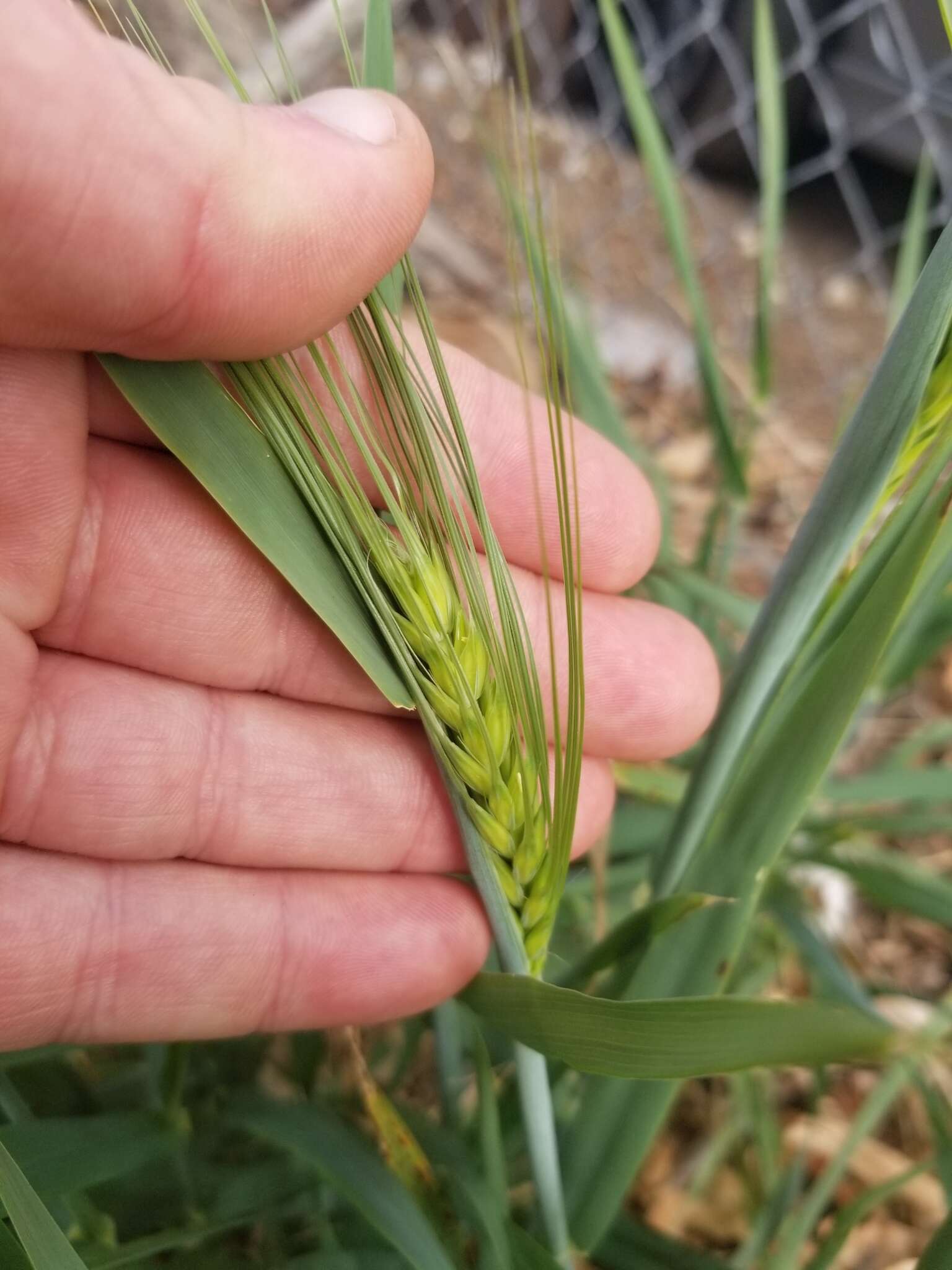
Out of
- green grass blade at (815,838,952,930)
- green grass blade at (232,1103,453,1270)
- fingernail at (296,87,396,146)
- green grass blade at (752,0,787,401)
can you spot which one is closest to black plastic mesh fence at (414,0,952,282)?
green grass blade at (752,0,787,401)

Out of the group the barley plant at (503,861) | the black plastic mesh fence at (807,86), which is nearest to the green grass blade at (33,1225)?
the barley plant at (503,861)

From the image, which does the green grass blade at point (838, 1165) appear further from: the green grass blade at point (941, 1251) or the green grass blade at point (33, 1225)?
the green grass blade at point (33, 1225)

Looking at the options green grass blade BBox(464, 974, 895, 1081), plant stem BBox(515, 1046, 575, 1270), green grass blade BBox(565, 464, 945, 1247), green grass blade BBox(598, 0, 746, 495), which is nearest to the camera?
green grass blade BBox(464, 974, 895, 1081)

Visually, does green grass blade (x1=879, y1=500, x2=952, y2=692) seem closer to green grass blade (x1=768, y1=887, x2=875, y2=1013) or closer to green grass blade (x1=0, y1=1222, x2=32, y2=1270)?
green grass blade (x1=768, y1=887, x2=875, y2=1013)

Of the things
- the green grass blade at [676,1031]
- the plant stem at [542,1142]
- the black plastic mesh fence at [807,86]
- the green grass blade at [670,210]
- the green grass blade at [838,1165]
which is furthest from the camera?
the black plastic mesh fence at [807,86]

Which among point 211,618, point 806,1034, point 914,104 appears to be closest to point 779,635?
point 806,1034

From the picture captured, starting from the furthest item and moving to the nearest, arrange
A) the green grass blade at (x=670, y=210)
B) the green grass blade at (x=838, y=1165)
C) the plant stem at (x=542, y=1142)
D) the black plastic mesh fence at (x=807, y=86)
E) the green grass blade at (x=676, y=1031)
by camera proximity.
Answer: the black plastic mesh fence at (x=807, y=86)
the green grass blade at (x=670, y=210)
the green grass blade at (x=838, y=1165)
the plant stem at (x=542, y=1142)
the green grass blade at (x=676, y=1031)

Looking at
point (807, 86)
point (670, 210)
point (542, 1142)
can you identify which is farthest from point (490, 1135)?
point (807, 86)
